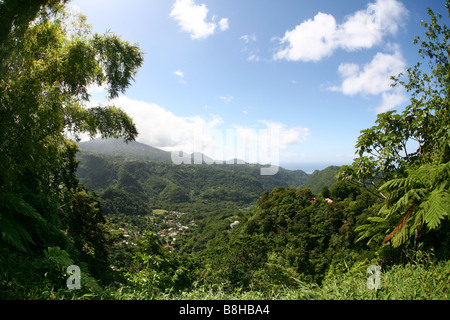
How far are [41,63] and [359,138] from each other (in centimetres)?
498

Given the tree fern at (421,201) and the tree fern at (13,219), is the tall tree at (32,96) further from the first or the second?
the tree fern at (421,201)

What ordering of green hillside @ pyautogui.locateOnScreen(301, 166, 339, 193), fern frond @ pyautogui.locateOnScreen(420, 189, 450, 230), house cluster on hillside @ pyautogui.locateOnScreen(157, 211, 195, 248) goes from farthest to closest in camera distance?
green hillside @ pyautogui.locateOnScreen(301, 166, 339, 193), house cluster on hillside @ pyautogui.locateOnScreen(157, 211, 195, 248), fern frond @ pyautogui.locateOnScreen(420, 189, 450, 230)

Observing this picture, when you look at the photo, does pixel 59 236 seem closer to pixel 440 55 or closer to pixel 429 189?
pixel 429 189

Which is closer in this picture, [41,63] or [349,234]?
[41,63]

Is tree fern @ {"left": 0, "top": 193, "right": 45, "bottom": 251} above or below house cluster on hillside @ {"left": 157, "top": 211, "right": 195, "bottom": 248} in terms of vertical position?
above

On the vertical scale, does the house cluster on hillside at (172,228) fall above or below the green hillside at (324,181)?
below

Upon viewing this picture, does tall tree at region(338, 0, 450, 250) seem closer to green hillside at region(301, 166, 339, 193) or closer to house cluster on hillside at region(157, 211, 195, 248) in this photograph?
house cluster on hillside at region(157, 211, 195, 248)

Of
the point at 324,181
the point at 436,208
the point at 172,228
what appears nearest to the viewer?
the point at 436,208

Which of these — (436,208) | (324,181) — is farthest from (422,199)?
(324,181)

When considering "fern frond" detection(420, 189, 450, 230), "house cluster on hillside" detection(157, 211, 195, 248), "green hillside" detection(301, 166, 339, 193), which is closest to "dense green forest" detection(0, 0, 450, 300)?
"fern frond" detection(420, 189, 450, 230)

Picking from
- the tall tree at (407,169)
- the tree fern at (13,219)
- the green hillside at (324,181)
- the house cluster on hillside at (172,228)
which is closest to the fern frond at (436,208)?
the tall tree at (407,169)

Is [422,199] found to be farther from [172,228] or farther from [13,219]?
[172,228]
